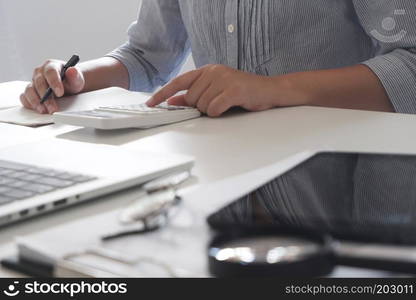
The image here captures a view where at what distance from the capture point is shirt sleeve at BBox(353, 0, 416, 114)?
1064 mm

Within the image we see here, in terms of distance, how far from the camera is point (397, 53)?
3.58 feet

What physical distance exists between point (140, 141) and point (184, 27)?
704 millimetres

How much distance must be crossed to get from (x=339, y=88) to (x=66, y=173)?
557mm

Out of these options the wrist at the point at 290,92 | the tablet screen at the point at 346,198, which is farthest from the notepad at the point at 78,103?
the tablet screen at the point at 346,198

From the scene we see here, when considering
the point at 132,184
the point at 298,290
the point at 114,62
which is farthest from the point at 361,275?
the point at 114,62

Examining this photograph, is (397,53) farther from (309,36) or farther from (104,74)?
(104,74)

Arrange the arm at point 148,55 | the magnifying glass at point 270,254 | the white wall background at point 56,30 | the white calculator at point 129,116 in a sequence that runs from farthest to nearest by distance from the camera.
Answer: the white wall background at point 56,30 → the arm at point 148,55 → the white calculator at point 129,116 → the magnifying glass at point 270,254

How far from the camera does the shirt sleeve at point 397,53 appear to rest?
1.06 meters

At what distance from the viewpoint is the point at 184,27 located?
153cm

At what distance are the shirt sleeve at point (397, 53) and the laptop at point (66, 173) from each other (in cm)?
50

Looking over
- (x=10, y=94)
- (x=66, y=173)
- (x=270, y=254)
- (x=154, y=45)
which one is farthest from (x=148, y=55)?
(x=270, y=254)

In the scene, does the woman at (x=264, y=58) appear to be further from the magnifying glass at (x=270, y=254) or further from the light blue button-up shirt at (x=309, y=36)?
the magnifying glass at (x=270, y=254)

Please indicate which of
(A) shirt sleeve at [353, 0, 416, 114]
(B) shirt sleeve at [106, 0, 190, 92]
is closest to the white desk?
(A) shirt sleeve at [353, 0, 416, 114]

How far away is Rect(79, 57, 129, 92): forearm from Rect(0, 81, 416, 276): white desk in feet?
0.98
